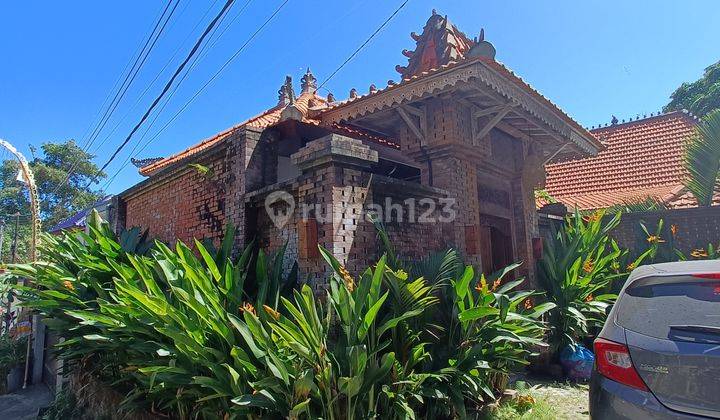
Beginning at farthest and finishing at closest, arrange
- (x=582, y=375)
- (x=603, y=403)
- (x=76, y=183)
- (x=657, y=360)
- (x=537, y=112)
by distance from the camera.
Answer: (x=76, y=183), (x=537, y=112), (x=582, y=375), (x=603, y=403), (x=657, y=360)

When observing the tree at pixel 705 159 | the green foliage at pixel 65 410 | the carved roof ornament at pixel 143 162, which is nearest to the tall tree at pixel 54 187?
the carved roof ornament at pixel 143 162

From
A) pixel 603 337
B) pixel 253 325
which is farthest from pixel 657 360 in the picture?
pixel 253 325

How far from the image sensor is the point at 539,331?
13.9 ft

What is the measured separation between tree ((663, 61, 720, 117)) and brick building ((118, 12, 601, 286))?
1901 cm

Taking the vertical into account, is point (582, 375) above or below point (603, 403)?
below

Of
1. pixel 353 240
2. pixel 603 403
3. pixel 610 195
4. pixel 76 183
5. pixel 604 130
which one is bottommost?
pixel 603 403

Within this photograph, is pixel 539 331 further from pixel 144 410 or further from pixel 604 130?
pixel 604 130

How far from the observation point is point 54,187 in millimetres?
31391

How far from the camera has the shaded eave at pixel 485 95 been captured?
4914 mm

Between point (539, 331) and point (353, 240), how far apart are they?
2.11 m

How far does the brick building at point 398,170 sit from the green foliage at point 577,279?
870 mm

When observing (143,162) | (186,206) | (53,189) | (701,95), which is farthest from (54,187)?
(701,95)

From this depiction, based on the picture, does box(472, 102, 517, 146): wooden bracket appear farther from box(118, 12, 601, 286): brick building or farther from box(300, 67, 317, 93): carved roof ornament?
box(300, 67, 317, 93): carved roof ornament

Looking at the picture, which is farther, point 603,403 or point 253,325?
point 253,325
